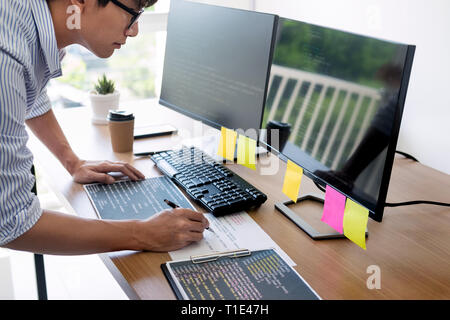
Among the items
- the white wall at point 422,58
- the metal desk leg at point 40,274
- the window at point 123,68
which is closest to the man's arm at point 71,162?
the metal desk leg at point 40,274

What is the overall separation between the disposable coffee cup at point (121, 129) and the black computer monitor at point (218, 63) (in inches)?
6.9

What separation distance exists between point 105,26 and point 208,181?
0.45m

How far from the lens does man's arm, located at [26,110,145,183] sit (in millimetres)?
1275

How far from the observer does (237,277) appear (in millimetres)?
886

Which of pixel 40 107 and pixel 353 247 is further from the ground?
pixel 40 107

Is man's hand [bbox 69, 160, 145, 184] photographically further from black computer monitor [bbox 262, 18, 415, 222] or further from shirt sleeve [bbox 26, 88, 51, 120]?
black computer monitor [bbox 262, 18, 415, 222]

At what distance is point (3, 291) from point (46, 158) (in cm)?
70

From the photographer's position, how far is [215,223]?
108 cm

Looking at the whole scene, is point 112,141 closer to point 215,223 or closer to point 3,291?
point 215,223

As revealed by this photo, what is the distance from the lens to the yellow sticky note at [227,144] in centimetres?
136

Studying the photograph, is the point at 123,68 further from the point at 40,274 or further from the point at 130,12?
the point at 130,12

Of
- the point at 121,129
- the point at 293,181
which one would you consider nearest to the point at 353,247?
the point at 293,181

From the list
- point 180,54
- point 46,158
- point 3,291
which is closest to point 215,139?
point 180,54

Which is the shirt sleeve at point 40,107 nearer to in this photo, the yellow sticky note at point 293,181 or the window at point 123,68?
the yellow sticky note at point 293,181
